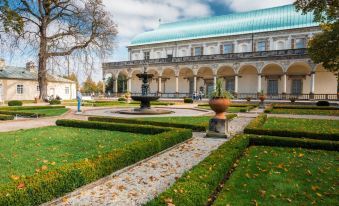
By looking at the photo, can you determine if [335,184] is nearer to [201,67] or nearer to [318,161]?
[318,161]

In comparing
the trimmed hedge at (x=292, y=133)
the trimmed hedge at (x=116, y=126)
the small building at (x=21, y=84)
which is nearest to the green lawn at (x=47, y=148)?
the trimmed hedge at (x=116, y=126)

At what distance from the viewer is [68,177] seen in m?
4.58

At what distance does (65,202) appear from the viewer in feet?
14.2

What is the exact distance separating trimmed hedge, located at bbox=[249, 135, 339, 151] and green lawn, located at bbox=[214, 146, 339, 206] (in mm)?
473

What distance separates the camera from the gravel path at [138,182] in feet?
14.6

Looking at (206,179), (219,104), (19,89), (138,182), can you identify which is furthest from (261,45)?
(206,179)

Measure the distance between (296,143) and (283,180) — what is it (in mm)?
3747

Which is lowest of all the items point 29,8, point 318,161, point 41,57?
point 318,161

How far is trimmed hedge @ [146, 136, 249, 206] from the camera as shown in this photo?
149 inches

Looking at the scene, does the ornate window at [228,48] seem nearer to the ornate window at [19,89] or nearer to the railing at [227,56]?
the railing at [227,56]

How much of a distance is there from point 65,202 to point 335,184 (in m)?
5.08

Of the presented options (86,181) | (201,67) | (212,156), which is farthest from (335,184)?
(201,67)

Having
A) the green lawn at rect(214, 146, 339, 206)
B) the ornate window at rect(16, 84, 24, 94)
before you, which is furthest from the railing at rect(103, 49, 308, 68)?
the green lawn at rect(214, 146, 339, 206)

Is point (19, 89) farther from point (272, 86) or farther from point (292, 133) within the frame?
point (292, 133)
